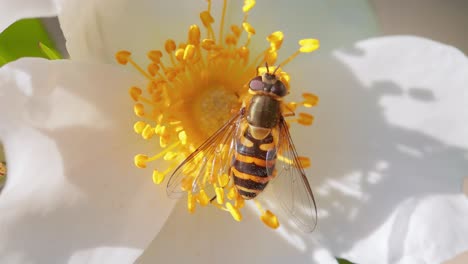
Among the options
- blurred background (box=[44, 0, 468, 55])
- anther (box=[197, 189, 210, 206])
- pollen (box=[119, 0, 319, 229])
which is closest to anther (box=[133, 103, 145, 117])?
pollen (box=[119, 0, 319, 229])

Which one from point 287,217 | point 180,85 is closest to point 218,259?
point 287,217

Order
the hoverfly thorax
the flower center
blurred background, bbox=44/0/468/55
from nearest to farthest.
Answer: the hoverfly thorax, the flower center, blurred background, bbox=44/0/468/55

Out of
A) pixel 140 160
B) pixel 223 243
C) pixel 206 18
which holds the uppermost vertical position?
pixel 206 18

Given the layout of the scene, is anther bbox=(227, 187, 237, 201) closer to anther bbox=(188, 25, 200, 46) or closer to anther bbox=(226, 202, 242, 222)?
anther bbox=(226, 202, 242, 222)

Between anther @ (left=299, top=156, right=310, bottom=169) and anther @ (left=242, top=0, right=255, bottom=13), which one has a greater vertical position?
anther @ (left=242, top=0, right=255, bottom=13)

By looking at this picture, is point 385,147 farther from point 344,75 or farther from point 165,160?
point 165,160

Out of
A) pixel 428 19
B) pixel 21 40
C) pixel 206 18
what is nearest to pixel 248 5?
pixel 206 18

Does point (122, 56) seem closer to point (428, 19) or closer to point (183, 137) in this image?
point (183, 137)
